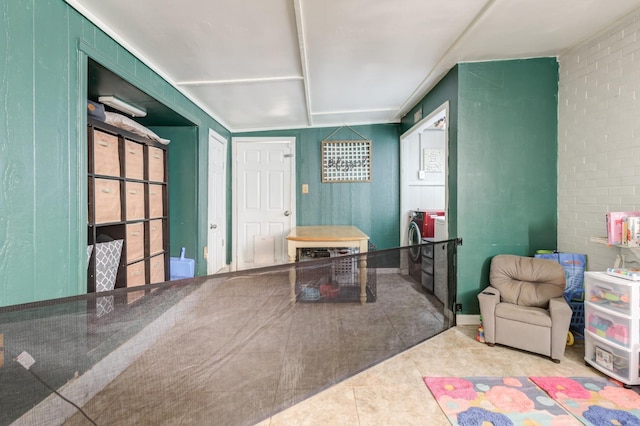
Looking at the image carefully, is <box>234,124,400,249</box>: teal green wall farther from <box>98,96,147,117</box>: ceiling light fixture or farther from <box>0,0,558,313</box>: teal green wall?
<box>98,96,147,117</box>: ceiling light fixture

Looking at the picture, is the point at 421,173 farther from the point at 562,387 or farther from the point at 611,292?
the point at 562,387

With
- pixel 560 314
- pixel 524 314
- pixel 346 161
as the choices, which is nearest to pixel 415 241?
pixel 346 161

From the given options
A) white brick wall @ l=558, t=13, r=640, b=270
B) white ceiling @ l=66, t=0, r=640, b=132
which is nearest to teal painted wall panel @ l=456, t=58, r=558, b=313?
white brick wall @ l=558, t=13, r=640, b=270

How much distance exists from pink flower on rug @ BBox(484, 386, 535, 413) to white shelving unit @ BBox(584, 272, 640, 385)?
675 millimetres

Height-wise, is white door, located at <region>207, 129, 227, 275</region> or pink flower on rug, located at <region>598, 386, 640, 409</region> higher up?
white door, located at <region>207, 129, 227, 275</region>

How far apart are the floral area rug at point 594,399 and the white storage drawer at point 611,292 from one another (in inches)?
18.2

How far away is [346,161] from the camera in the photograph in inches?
180

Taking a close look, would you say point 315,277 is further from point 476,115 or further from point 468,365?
point 476,115

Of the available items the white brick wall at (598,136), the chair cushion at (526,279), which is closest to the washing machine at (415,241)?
the chair cushion at (526,279)

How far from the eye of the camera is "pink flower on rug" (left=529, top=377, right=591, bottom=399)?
1.69m

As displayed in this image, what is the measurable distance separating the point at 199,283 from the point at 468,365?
1.89 m

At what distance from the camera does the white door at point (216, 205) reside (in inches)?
153

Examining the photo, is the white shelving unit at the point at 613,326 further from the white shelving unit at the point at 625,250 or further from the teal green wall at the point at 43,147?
the teal green wall at the point at 43,147

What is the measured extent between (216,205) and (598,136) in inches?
163
